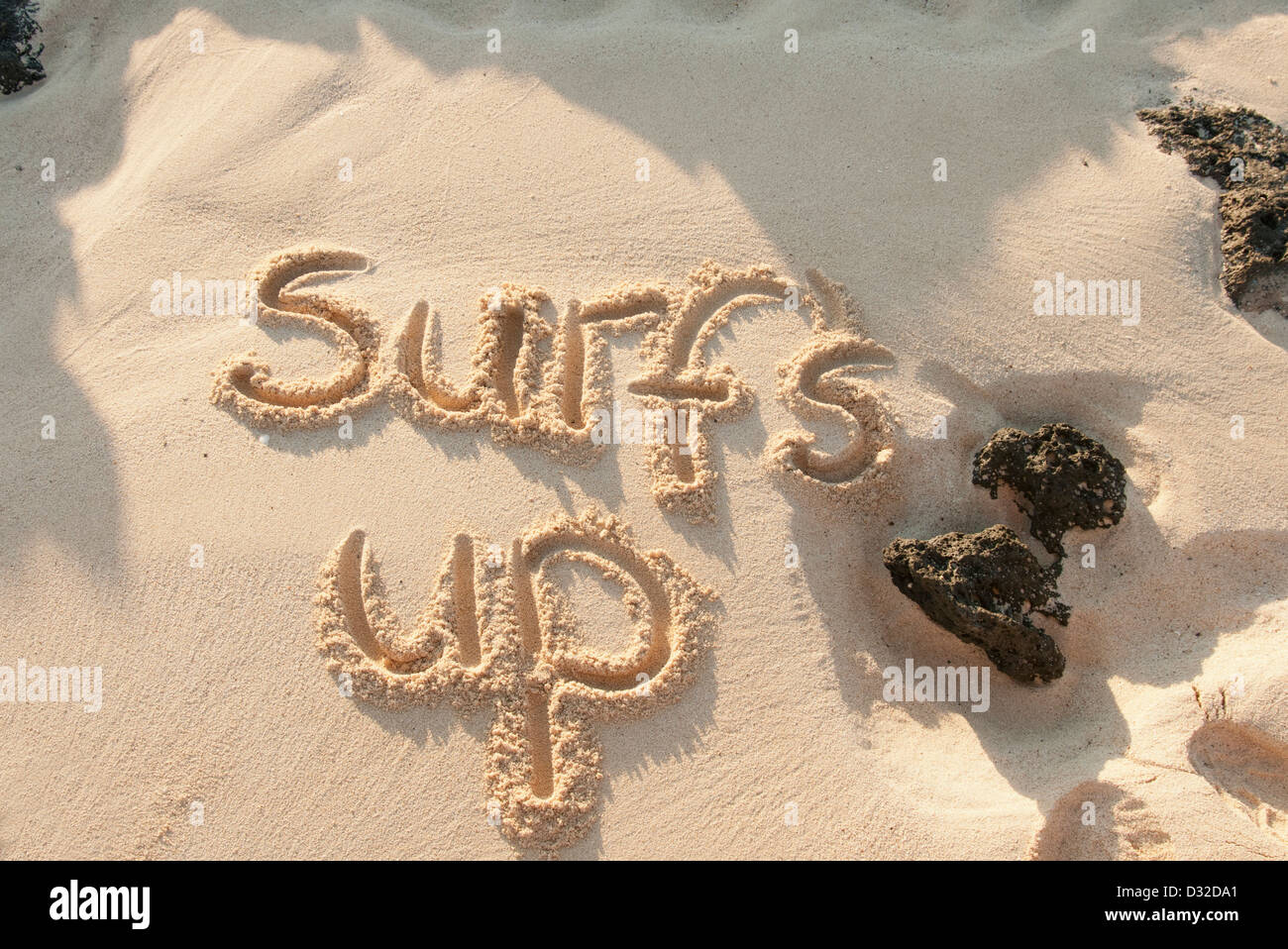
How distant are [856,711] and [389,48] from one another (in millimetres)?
3869

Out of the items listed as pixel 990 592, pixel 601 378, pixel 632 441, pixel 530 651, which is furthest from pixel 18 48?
pixel 990 592

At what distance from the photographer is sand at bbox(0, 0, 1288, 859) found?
3.47 meters

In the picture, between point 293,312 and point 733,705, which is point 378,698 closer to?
point 733,705

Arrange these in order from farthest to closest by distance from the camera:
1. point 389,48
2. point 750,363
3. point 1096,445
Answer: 1. point 389,48
2. point 750,363
3. point 1096,445

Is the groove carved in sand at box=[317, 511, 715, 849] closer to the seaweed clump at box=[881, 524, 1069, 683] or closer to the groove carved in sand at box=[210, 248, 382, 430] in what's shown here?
the groove carved in sand at box=[210, 248, 382, 430]

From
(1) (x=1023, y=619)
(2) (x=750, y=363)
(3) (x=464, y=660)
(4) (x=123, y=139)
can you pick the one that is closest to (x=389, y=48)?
(4) (x=123, y=139)

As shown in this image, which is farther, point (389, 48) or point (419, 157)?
point (389, 48)

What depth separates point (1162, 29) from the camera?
15.5 ft

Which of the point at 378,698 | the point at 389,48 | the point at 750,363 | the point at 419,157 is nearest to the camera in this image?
the point at 378,698

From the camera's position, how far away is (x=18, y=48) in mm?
5250

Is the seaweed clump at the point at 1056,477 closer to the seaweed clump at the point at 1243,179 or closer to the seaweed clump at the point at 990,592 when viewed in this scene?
the seaweed clump at the point at 990,592

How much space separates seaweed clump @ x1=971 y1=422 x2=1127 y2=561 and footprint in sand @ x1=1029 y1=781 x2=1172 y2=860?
84 centimetres

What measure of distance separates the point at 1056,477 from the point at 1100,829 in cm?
127

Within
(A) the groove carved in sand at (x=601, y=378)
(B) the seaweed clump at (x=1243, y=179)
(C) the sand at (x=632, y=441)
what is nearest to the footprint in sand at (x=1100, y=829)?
(C) the sand at (x=632, y=441)
